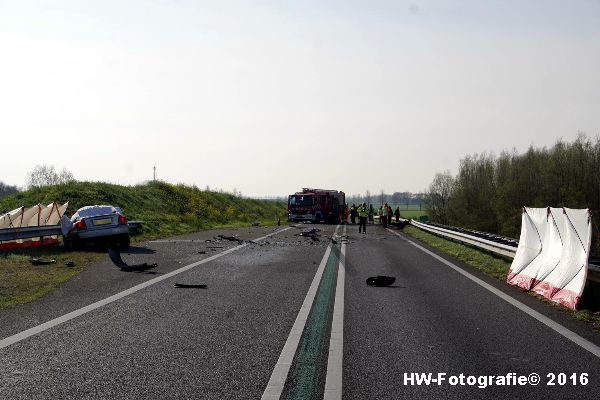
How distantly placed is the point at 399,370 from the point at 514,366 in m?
1.08

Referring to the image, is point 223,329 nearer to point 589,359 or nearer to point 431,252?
point 589,359

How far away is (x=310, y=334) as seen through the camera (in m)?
6.60

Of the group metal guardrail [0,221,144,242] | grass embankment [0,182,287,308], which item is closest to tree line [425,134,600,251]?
grass embankment [0,182,287,308]

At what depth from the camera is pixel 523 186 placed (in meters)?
60.8

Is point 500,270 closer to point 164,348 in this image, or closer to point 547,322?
point 547,322

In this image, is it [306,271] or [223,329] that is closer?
[223,329]

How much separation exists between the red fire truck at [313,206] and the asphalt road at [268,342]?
116ft

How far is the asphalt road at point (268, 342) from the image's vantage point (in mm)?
4656

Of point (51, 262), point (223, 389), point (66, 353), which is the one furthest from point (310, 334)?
point (51, 262)

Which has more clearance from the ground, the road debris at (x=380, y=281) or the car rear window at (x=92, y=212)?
the car rear window at (x=92, y=212)

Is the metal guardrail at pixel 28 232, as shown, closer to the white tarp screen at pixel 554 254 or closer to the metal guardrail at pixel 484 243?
the metal guardrail at pixel 484 243

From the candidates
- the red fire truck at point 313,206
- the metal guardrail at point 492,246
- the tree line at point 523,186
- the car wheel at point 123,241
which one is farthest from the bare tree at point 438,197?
the car wheel at point 123,241

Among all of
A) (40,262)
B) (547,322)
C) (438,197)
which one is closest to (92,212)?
(40,262)

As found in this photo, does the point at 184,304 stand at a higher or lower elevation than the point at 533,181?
lower
